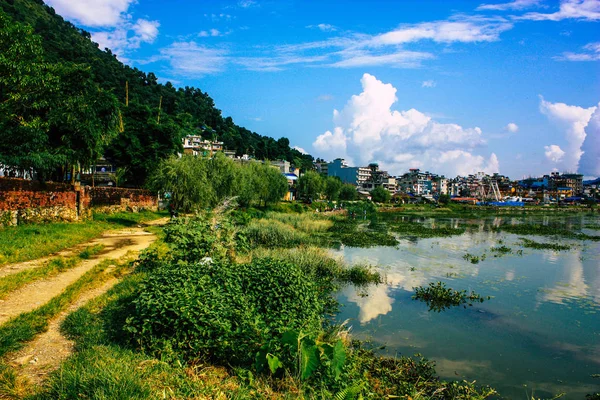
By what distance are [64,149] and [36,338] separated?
1820 centimetres

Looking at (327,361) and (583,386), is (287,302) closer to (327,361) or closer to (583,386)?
(327,361)

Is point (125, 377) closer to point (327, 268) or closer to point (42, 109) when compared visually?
point (327, 268)

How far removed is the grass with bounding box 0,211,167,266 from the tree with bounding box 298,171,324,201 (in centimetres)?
4892

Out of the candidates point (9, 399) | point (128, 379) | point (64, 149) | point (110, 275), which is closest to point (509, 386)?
point (128, 379)

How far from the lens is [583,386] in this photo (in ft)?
26.7

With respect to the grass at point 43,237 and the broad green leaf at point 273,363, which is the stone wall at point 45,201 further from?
the broad green leaf at point 273,363

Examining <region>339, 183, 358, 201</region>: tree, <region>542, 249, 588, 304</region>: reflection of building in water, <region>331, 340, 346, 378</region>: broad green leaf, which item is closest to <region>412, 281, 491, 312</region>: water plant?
<region>542, 249, 588, 304</region>: reflection of building in water

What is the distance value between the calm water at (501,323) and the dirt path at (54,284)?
758 cm

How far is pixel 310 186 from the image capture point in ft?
234

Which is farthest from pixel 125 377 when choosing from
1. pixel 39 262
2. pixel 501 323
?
pixel 501 323

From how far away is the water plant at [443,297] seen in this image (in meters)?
13.1

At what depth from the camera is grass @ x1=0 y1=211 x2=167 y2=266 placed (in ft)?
41.5

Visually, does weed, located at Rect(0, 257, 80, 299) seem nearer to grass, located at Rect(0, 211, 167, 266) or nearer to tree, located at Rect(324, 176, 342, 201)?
grass, located at Rect(0, 211, 167, 266)

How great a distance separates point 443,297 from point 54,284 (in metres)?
11.9
